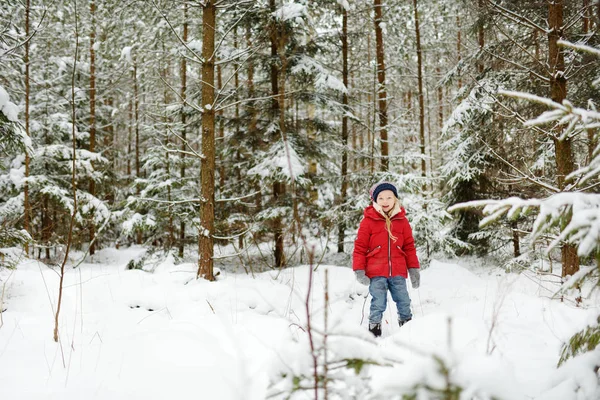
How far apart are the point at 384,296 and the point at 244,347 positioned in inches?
77.0

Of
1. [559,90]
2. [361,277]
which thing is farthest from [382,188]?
[559,90]

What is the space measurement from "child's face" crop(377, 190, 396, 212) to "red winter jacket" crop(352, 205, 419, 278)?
93mm

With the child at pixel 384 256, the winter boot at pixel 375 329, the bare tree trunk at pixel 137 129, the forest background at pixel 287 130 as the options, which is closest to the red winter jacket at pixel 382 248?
the child at pixel 384 256

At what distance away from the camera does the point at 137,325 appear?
390cm

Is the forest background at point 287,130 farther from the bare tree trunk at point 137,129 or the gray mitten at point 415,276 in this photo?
the gray mitten at point 415,276

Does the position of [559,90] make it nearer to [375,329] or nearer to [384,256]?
[384,256]

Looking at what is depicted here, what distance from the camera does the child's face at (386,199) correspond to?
167 inches

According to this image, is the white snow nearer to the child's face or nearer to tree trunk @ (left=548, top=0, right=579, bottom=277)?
the child's face

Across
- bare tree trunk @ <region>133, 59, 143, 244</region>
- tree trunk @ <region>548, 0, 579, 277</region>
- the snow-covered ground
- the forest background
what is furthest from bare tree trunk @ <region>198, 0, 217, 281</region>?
bare tree trunk @ <region>133, 59, 143, 244</region>

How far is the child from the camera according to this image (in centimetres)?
414

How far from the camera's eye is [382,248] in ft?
13.7

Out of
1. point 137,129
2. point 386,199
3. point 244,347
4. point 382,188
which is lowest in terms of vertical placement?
point 244,347

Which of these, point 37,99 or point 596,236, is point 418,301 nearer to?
point 596,236

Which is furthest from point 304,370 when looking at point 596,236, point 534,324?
point 534,324
